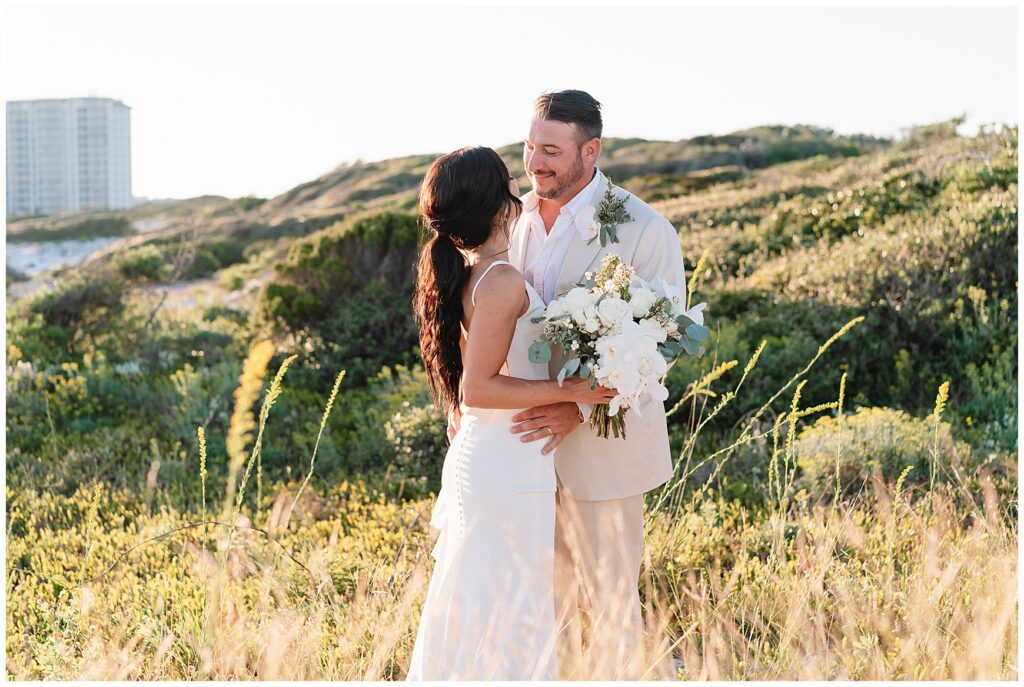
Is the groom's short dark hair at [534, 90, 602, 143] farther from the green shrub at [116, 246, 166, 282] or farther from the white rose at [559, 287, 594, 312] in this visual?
the green shrub at [116, 246, 166, 282]

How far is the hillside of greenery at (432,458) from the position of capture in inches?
138

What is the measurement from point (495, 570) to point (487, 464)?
14.1 inches

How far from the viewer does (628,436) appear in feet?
11.1

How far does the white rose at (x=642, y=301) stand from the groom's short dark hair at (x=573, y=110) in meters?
0.92

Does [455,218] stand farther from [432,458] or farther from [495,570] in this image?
[432,458]

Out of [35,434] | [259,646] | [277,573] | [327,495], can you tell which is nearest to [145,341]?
[35,434]

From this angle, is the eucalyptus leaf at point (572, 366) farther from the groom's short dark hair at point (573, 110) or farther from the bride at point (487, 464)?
the groom's short dark hair at point (573, 110)

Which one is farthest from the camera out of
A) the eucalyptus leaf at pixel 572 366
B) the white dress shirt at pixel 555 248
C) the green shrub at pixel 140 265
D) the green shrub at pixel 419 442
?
the green shrub at pixel 140 265

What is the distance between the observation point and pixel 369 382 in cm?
831

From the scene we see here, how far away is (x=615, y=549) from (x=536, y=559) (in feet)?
1.54

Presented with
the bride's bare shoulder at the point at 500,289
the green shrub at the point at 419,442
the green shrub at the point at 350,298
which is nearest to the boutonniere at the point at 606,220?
the bride's bare shoulder at the point at 500,289

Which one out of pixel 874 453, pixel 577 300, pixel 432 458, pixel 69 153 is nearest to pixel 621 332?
pixel 577 300

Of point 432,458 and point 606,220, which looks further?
point 432,458

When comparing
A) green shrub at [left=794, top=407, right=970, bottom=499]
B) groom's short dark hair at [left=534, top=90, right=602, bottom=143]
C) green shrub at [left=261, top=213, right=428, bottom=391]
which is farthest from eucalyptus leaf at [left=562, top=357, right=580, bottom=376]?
green shrub at [left=261, top=213, right=428, bottom=391]
